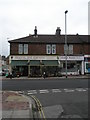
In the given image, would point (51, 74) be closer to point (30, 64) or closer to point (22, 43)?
point (30, 64)

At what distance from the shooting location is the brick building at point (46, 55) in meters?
48.8

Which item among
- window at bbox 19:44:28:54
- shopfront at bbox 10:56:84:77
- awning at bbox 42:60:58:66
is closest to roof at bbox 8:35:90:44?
window at bbox 19:44:28:54

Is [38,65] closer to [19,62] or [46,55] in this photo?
[46,55]

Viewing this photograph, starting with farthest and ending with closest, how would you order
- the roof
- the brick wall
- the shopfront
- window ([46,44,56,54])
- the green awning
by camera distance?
window ([46,44,56,54]) < the roof < the brick wall < the green awning < the shopfront

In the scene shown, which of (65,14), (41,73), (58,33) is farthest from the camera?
(58,33)

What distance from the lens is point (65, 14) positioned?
44.9 metres

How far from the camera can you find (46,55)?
49.8 metres

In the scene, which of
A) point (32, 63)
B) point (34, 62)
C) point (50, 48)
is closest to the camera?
point (32, 63)

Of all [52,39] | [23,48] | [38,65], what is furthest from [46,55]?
[23,48]

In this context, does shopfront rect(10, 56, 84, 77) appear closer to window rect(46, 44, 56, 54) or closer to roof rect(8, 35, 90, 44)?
window rect(46, 44, 56, 54)

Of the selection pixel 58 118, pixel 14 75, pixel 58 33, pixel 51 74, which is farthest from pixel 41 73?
pixel 58 118

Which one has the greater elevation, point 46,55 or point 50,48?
point 50,48

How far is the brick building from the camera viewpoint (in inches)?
1923

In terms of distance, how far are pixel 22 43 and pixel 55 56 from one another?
6504mm
